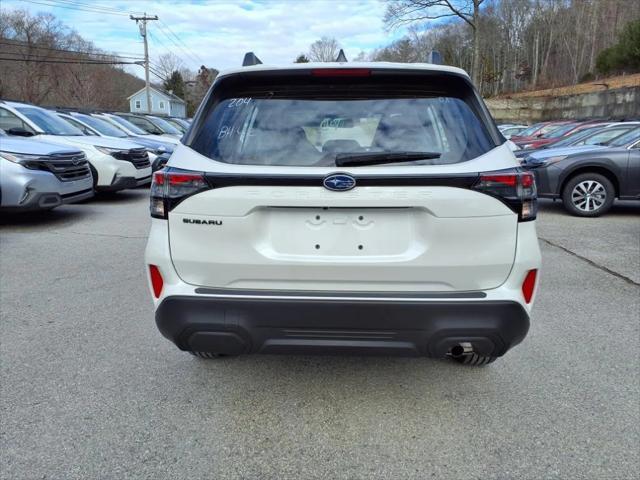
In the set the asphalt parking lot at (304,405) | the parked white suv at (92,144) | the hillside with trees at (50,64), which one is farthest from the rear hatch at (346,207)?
the hillside with trees at (50,64)

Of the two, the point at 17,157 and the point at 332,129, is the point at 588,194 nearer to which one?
the point at 332,129

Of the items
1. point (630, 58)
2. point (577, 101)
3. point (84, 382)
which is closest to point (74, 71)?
point (577, 101)

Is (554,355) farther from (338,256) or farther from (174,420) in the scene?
(174,420)

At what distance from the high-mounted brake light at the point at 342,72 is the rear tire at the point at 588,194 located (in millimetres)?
7384

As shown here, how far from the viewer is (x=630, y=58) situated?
39.6 m

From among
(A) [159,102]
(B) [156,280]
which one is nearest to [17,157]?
(B) [156,280]

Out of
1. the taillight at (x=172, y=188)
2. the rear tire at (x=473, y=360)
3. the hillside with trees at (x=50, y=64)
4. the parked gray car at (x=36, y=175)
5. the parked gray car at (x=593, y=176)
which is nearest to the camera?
the taillight at (x=172, y=188)

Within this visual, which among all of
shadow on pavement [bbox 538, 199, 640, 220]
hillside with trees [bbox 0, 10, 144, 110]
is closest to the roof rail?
shadow on pavement [bbox 538, 199, 640, 220]

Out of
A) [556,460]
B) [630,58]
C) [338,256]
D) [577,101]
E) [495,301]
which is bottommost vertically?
[556,460]

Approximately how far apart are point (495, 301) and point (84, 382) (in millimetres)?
2452

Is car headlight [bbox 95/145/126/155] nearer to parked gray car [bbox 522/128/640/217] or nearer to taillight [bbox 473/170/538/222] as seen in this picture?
parked gray car [bbox 522/128/640/217]

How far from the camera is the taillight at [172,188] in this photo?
2.23 m

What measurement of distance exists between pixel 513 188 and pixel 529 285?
0.49 m

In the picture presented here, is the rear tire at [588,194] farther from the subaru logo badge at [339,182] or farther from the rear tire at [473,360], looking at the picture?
the subaru logo badge at [339,182]
